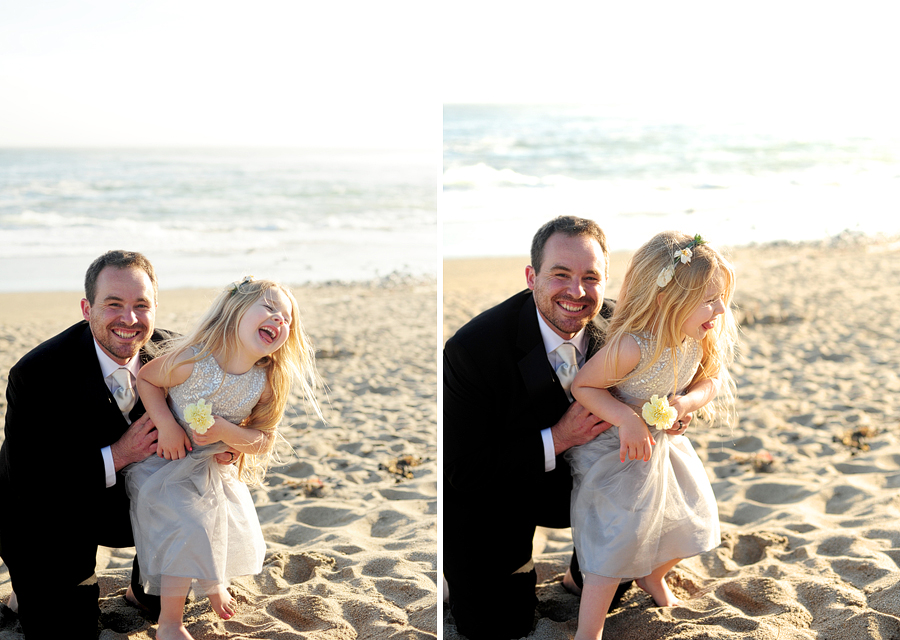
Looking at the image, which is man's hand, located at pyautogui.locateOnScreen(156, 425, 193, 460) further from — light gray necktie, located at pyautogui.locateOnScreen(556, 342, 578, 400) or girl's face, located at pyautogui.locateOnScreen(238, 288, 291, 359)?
light gray necktie, located at pyautogui.locateOnScreen(556, 342, 578, 400)

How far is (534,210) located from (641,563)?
15.9m

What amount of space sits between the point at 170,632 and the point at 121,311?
1.20 m

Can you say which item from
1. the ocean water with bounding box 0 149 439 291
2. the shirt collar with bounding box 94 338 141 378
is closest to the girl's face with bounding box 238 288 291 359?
the shirt collar with bounding box 94 338 141 378

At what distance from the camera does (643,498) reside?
2.84m

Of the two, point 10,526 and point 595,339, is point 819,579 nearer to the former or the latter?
point 595,339

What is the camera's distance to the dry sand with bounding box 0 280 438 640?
3.17 meters

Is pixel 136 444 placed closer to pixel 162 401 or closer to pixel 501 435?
pixel 162 401

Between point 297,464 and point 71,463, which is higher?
point 71,463

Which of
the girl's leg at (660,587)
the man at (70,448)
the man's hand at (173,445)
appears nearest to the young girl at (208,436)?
the man's hand at (173,445)

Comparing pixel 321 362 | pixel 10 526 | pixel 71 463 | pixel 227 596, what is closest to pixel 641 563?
pixel 227 596

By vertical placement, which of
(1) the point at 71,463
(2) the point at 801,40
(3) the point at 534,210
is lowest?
(1) the point at 71,463

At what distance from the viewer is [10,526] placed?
295 cm

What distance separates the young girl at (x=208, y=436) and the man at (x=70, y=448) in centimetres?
13

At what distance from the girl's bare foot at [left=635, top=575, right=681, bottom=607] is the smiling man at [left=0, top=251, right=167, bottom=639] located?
209 centimetres
